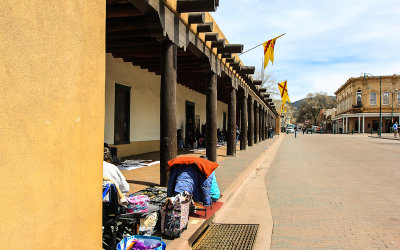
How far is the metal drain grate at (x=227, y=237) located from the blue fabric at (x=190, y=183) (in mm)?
473

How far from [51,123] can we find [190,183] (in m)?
2.70

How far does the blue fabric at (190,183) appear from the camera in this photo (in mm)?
4820

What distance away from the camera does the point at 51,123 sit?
2.58 meters

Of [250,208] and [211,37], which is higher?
[211,37]

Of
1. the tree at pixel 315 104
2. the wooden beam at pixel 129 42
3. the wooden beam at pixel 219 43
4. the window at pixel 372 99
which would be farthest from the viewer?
the tree at pixel 315 104

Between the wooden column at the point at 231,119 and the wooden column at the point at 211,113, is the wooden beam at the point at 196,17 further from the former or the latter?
the wooden column at the point at 231,119

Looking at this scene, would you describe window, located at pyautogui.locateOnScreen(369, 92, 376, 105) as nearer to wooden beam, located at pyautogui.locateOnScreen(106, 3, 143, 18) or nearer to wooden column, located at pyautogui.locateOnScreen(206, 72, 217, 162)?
wooden column, located at pyautogui.locateOnScreen(206, 72, 217, 162)

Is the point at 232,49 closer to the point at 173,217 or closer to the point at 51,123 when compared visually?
the point at 173,217

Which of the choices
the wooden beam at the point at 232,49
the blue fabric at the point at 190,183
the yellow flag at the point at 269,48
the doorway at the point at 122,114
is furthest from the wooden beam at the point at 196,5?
the yellow flag at the point at 269,48

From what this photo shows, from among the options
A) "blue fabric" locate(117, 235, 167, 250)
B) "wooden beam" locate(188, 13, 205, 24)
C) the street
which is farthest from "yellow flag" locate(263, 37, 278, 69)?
"blue fabric" locate(117, 235, 167, 250)

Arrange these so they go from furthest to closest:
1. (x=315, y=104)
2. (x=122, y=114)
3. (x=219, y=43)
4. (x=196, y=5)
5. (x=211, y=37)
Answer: (x=315, y=104), (x=122, y=114), (x=219, y=43), (x=211, y=37), (x=196, y=5)

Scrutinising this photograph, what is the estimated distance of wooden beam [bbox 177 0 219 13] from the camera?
257 inches

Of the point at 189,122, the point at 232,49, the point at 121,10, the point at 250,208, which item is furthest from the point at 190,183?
the point at 189,122

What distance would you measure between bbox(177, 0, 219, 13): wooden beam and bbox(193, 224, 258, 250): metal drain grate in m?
4.39
